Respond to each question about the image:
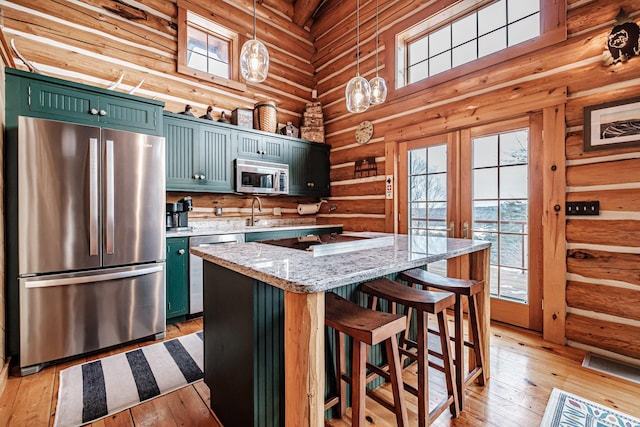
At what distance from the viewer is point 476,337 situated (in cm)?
184

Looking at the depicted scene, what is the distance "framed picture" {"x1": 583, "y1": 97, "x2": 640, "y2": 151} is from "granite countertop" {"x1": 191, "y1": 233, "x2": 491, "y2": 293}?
1.61 metres

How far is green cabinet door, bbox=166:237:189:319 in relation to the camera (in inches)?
112

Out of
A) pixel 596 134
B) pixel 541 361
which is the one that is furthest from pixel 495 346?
pixel 596 134

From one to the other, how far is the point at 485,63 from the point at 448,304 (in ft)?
8.77

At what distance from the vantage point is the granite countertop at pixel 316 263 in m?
0.96

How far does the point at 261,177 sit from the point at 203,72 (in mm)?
1602

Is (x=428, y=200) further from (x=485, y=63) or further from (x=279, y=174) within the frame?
(x=279, y=174)

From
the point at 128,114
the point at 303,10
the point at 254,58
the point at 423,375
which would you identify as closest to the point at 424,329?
the point at 423,375

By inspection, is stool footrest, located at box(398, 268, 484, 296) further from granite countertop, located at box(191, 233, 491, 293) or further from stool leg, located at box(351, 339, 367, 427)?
stool leg, located at box(351, 339, 367, 427)

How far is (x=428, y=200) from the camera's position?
11.5 feet

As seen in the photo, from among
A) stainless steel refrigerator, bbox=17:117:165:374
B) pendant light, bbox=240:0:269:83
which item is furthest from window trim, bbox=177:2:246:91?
pendant light, bbox=240:0:269:83

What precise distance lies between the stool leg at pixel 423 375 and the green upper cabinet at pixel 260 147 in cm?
306

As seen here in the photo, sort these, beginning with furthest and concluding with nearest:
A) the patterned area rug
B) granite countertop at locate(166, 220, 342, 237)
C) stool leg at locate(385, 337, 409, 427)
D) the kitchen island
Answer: granite countertop at locate(166, 220, 342, 237) → the patterned area rug → stool leg at locate(385, 337, 409, 427) → the kitchen island

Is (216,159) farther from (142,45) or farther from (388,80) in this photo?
(388,80)
